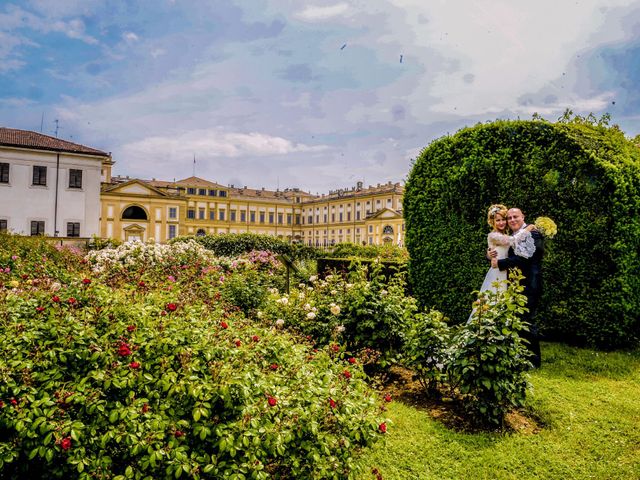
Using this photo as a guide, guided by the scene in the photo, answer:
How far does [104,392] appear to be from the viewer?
2.46 metres

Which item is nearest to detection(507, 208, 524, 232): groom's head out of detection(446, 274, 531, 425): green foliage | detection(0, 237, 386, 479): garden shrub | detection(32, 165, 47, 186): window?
detection(446, 274, 531, 425): green foliage

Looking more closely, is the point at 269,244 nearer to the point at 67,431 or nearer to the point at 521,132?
the point at 521,132

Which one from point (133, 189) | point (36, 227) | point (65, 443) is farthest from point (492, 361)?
point (133, 189)

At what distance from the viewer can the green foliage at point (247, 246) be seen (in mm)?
23188

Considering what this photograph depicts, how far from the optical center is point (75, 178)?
103 feet

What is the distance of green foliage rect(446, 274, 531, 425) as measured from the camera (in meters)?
3.71

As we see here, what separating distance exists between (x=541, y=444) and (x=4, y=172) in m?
35.6

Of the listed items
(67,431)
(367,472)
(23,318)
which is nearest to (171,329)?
(67,431)

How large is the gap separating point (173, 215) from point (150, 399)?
189 ft

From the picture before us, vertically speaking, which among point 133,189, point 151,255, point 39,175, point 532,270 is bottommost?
point 532,270

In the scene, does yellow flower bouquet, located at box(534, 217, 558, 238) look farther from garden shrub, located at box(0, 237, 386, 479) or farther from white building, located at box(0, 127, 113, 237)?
white building, located at box(0, 127, 113, 237)

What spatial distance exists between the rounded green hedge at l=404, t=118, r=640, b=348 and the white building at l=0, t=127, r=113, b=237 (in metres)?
30.6

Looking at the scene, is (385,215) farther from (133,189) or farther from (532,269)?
(532,269)

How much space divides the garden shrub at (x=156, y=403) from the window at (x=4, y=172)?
109ft
